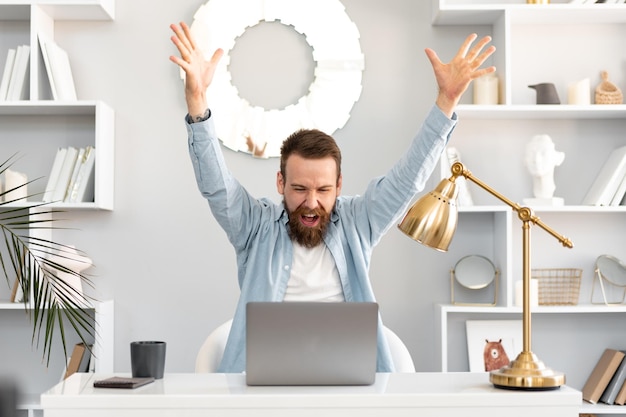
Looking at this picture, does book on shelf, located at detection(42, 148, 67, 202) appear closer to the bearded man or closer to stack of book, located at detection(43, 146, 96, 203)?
stack of book, located at detection(43, 146, 96, 203)

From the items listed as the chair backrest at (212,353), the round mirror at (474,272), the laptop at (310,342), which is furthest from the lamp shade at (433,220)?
the round mirror at (474,272)

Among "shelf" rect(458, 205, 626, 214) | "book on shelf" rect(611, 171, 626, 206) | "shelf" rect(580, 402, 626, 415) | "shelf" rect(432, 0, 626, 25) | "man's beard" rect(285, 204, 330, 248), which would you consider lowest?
"shelf" rect(580, 402, 626, 415)

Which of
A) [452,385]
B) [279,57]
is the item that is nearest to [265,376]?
[452,385]

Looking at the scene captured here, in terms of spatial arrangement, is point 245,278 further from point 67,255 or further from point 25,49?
point 25,49

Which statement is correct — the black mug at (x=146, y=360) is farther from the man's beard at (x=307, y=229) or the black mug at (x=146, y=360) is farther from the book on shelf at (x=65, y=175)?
the book on shelf at (x=65, y=175)

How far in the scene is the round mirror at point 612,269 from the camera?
351 centimetres

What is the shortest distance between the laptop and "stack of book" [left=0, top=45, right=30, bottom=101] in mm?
2123

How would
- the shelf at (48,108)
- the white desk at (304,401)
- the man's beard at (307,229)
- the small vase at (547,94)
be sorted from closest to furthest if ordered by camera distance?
the white desk at (304,401) < the man's beard at (307,229) < the shelf at (48,108) < the small vase at (547,94)

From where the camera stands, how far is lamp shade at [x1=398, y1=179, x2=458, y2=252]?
6.00ft

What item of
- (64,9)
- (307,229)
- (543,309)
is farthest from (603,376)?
(64,9)

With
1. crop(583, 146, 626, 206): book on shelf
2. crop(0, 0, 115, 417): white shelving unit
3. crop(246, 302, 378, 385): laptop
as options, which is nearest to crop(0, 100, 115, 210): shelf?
crop(0, 0, 115, 417): white shelving unit

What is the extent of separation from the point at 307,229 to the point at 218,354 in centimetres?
46

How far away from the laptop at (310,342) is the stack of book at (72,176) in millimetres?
1922

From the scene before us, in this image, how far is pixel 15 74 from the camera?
338 centimetres
